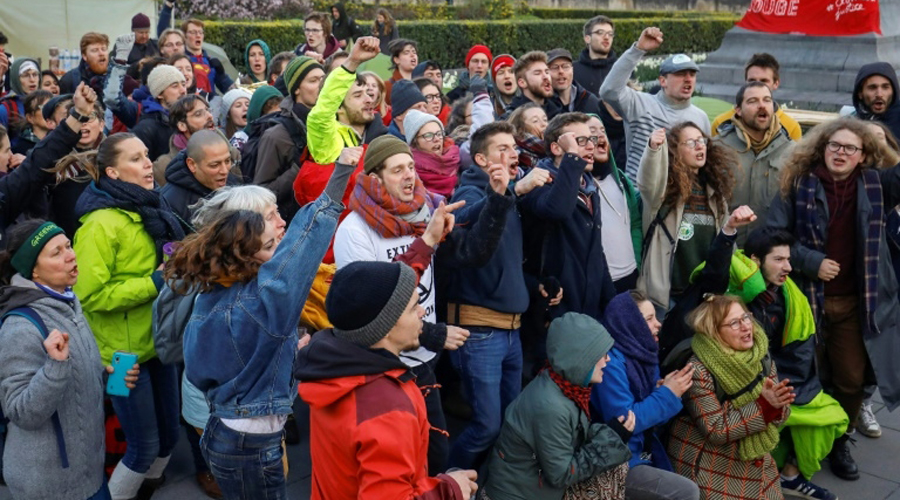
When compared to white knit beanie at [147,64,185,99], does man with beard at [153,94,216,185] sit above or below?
below

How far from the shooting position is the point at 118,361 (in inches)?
164

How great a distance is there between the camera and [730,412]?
15.6ft

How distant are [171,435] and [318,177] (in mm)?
1587

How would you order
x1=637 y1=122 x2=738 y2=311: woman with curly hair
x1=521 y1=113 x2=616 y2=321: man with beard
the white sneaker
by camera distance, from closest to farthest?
x1=521 y1=113 x2=616 y2=321: man with beard, x1=637 y1=122 x2=738 y2=311: woman with curly hair, the white sneaker

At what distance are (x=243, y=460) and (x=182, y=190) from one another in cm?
193

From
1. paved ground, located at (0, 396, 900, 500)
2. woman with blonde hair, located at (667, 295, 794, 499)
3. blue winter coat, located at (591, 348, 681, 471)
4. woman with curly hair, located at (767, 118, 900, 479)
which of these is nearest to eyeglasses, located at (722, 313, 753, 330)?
woman with blonde hair, located at (667, 295, 794, 499)

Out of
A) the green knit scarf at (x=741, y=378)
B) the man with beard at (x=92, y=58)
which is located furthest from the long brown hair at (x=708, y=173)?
the man with beard at (x=92, y=58)

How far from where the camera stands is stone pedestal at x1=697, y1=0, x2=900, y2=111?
1255 cm

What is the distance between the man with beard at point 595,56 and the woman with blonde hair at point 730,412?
4.12 m

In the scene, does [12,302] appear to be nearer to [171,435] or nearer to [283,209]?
[171,435]

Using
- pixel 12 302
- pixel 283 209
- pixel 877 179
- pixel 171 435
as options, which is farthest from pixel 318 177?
pixel 877 179

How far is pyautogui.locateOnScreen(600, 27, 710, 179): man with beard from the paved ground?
7.37ft

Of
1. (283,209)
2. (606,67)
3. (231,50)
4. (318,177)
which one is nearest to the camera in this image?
(318,177)

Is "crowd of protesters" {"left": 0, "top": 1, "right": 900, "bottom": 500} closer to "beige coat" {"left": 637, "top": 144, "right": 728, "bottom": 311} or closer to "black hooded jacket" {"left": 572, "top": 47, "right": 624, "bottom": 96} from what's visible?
"beige coat" {"left": 637, "top": 144, "right": 728, "bottom": 311}
